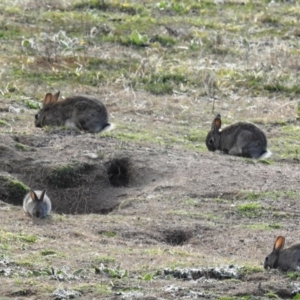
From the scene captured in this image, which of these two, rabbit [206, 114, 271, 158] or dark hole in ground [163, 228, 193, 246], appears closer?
dark hole in ground [163, 228, 193, 246]

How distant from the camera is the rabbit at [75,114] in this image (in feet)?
55.5

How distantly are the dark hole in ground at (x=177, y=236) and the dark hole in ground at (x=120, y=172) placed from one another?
2.73 meters

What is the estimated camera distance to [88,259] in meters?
10.5

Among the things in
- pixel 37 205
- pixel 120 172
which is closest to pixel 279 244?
pixel 37 205

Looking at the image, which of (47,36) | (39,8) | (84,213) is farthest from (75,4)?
(84,213)

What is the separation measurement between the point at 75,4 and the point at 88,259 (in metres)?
16.4

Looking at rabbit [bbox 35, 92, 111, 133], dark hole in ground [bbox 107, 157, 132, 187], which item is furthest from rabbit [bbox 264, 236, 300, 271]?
rabbit [bbox 35, 92, 111, 133]

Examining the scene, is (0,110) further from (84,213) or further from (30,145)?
(84,213)

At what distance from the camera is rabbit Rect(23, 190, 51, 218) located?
12523 mm

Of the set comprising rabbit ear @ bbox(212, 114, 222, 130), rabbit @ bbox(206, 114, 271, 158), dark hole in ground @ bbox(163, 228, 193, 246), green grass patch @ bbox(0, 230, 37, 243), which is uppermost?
rabbit ear @ bbox(212, 114, 222, 130)

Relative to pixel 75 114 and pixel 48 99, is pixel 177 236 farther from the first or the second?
pixel 48 99

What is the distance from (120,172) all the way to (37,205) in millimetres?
2803

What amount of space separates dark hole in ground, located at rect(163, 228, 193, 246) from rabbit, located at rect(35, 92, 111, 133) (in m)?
4.81

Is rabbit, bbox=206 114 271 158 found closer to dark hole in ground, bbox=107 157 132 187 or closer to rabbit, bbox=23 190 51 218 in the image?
dark hole in ground, bbox=107 157 132 187
